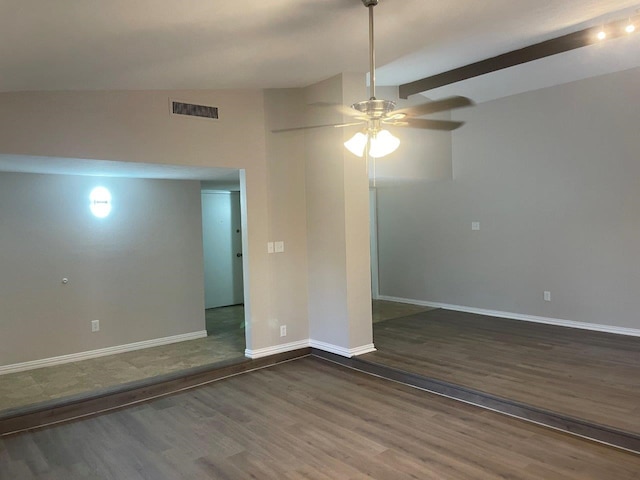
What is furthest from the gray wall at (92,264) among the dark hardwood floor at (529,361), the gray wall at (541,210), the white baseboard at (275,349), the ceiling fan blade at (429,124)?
the gray wall at (541,210)

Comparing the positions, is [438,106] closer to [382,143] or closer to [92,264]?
[382,143]

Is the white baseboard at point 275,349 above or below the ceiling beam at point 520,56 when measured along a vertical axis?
below

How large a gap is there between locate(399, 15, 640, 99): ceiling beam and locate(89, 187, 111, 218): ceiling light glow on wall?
3.79 meters

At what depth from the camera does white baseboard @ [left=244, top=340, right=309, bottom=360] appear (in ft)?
15.6

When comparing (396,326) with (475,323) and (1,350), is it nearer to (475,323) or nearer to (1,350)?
(475,323)

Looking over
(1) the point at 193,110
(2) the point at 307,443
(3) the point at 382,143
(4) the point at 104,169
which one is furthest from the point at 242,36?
(2) the point at 307,443

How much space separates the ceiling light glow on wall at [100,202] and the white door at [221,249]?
2.65 m

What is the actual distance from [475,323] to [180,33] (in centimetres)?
488

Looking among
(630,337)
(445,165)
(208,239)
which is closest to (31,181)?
(208,239)

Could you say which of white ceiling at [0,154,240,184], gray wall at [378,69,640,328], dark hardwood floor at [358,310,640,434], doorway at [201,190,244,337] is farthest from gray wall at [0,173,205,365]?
gray wall at [378,69,640,328]

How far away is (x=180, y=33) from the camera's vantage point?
266 cm

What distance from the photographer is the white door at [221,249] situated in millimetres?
7664

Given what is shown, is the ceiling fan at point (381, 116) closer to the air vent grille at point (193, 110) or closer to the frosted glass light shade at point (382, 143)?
the frosted glass light shade at point (382, 143)

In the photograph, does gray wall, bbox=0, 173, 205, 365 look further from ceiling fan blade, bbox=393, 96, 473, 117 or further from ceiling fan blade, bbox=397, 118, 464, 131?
ceiling fan blade, bbox=393, 96, 473, 117
